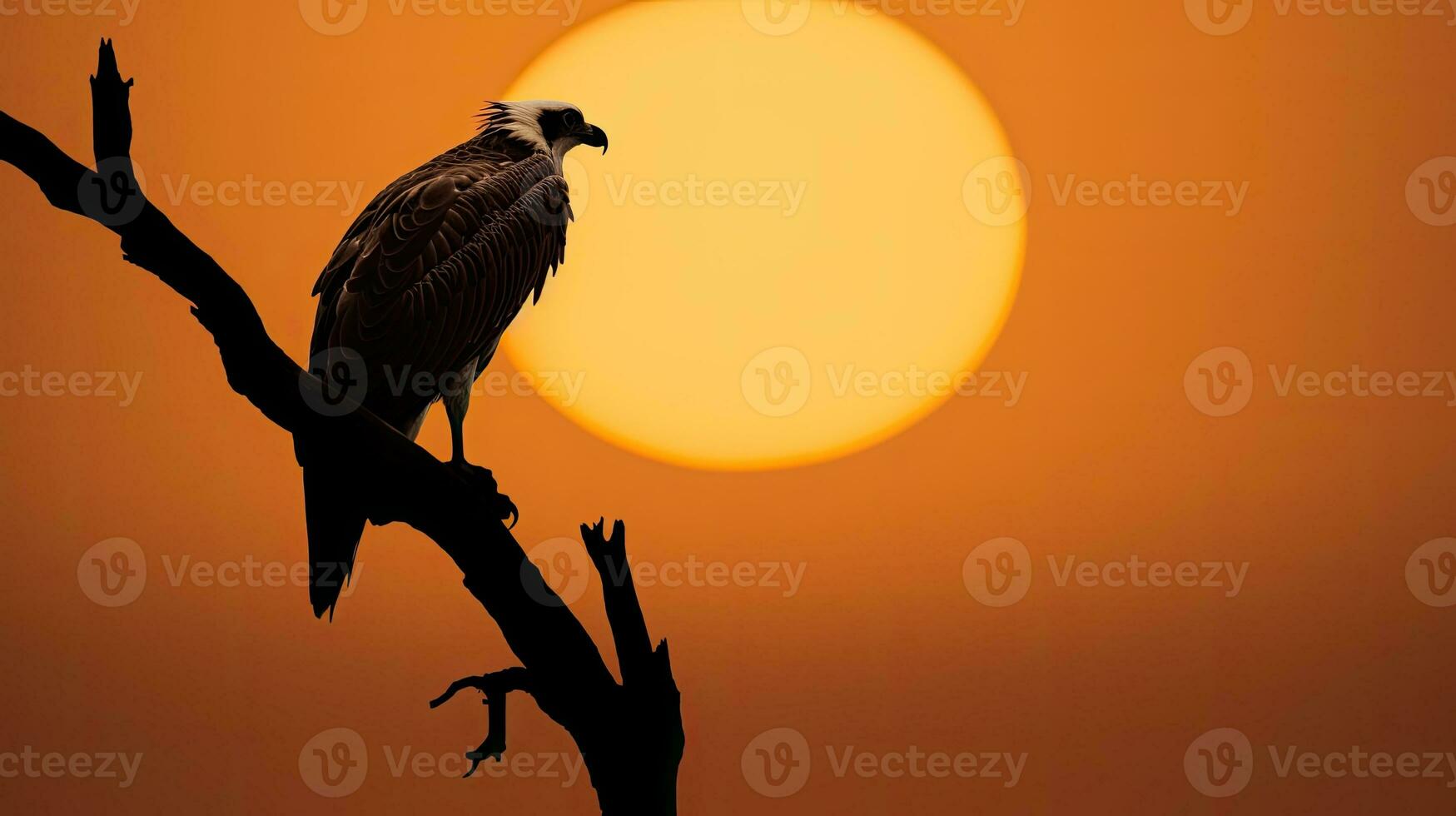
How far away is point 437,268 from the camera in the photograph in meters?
2.79

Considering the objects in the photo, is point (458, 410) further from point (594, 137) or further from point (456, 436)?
point (594, 137)

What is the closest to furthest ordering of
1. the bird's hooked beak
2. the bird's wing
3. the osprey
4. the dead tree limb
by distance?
the dead tree limb → the osprey → the bird's wing → the bird's hooked beak

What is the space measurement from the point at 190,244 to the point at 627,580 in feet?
3.50

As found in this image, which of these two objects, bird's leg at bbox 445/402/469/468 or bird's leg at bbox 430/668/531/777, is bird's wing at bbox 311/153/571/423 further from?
bird's leg at bbox 430/668/531/777

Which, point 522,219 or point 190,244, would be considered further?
point 522,219

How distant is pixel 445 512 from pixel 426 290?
2.66 ft

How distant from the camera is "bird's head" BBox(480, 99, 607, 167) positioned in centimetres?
346

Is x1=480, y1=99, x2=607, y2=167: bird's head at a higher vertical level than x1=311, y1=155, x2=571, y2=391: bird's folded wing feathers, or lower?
higher

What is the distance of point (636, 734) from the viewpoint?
2342 mm

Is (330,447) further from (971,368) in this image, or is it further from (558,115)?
(971,368)

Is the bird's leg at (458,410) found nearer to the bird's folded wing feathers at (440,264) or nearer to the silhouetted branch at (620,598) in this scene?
the bird's folded wing feathers at (440,264)

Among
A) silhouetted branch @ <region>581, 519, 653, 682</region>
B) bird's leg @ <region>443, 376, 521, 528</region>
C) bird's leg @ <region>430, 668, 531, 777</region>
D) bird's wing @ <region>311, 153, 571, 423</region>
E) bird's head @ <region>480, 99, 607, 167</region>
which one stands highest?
bird's head @ <region>480, 99, 607, 167</region>

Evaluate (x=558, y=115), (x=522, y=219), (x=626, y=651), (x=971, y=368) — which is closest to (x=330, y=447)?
(x=626, y=651)

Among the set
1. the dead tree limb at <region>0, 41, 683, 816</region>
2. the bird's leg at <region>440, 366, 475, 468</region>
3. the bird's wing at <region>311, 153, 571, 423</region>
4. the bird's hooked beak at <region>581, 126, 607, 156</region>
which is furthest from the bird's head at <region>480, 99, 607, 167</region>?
the dead tree limb at <region>0, 41, 683, 816</region>
